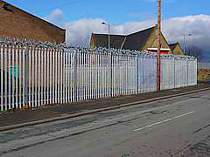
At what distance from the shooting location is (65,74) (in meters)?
19.5

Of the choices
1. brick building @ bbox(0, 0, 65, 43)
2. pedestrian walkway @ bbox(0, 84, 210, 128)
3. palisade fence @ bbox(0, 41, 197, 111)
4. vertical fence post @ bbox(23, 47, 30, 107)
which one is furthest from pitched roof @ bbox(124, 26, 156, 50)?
vertical fence post @ bbox(23, 47, 30, 107)

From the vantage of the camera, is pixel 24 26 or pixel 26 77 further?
pixel 24 26

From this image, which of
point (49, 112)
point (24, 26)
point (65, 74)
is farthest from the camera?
point (24, 26)

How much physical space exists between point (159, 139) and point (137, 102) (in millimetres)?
10954

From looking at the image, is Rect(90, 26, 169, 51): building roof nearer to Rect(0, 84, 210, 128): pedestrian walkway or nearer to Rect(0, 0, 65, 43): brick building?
Rect(0, 0, 65, 43): brick building

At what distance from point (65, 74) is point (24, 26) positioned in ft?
49.6

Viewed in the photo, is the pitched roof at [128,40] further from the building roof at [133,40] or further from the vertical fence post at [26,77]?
the vertical fence post at [26,77]

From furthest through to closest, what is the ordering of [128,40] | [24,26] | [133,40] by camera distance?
[128,40] < [133,40] < [24,26]

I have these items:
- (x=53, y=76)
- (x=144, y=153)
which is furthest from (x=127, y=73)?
(x=144, y=153)

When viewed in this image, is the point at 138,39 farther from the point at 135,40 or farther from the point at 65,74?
the point at 65,74

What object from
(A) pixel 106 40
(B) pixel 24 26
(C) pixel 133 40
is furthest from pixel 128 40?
(B) pixel 24 26

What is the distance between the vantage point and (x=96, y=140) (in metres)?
10.1

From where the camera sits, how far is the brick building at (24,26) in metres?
31.7

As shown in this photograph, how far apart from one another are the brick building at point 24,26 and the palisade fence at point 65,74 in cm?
1057
